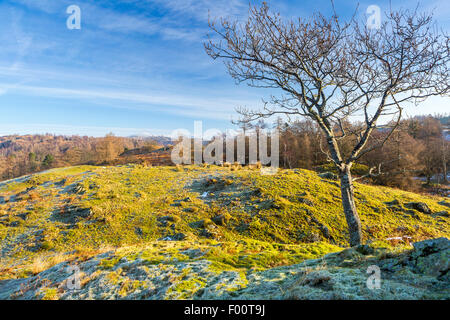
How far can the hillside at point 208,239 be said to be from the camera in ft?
10.0

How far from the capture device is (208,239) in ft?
24.1

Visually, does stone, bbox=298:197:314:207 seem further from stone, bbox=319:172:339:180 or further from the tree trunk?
stone, bbox=319:172:339:180

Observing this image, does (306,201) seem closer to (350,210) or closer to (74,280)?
(350,210)

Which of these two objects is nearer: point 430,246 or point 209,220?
point 430,246

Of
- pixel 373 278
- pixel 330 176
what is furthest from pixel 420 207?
pixel 373 278

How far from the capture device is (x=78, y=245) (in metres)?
8.16

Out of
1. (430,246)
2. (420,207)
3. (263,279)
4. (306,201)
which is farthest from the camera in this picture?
(420,207)

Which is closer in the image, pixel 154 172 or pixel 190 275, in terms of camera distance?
pixel 190 275

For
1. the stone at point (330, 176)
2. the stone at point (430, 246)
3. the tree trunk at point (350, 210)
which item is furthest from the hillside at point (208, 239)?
the stone at point (330, 176)

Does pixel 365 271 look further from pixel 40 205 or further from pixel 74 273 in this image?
pixel 40 205
